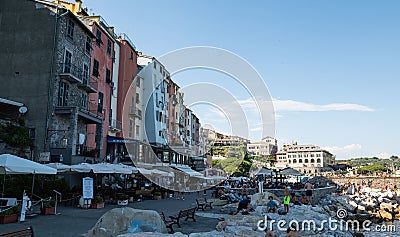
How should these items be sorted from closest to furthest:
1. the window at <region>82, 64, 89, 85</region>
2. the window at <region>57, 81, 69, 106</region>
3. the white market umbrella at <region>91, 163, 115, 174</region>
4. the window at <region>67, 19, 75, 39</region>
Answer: the white market umbrella at <region>91, 163, 115, 174</region>
the window at <region>57, 81, 69, 106</region>
the window at <region>67, 19, 75, 39</region>
the window at <region>82, 64, 89, 85</region>

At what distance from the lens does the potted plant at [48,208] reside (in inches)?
565

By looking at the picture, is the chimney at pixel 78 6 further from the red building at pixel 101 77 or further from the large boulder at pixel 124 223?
the large boulder at pixel 124 223

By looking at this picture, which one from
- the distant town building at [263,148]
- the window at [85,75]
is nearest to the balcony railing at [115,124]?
the window at [85,75]

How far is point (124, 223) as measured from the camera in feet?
29.5

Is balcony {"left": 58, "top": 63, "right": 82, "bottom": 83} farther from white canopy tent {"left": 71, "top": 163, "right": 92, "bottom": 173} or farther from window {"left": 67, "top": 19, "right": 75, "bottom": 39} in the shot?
white canopy tent {"left": 71, "top": 163, "right": 92, "bottom": 173}

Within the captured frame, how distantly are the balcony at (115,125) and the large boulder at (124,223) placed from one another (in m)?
23.6

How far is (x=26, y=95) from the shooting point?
74.5 feet

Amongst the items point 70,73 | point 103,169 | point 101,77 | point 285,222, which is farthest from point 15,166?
point 101,77

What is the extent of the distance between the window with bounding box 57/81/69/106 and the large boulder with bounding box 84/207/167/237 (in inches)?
632

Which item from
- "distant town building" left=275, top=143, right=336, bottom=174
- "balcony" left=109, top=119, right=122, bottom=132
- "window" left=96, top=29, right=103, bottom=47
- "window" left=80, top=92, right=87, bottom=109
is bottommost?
"distant town building" left=275, top=143, right=336, bottom=174

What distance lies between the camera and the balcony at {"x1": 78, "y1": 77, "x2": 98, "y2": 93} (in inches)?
1011

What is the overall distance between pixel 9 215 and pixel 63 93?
12.8 metres

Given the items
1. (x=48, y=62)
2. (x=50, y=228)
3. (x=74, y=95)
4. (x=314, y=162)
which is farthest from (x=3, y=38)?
(x=314, y=162)

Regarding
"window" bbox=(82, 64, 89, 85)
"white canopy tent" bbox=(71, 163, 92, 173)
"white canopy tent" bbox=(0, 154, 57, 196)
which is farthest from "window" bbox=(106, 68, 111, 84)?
"white canopy tent" bbox=(0, 154, 57, 196)
